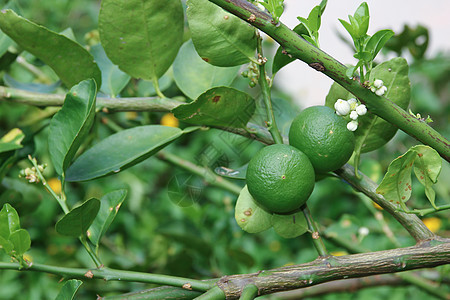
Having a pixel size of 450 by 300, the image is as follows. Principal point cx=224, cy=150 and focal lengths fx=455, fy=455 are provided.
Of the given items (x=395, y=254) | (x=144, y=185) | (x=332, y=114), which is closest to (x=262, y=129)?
(x=332, y=114)

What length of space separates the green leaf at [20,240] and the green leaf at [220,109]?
9.4 inches

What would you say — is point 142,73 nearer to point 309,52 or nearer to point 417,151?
point 309,52

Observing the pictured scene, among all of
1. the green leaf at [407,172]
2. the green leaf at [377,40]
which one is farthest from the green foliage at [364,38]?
the green leaf at [407,172]

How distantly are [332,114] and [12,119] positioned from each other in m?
1.30

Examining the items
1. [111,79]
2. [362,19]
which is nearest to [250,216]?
[362,19]

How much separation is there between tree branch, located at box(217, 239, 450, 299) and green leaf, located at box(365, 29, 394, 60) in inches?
9.1

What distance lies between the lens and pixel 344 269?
1.75ft

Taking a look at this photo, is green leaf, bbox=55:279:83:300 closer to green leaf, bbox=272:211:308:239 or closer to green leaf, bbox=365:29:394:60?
green leaf, bbox=272:211:308:239

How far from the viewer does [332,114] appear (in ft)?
1.83

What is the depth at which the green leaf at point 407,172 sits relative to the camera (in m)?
0.50

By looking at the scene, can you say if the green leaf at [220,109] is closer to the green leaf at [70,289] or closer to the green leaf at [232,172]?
the green leaf at [232,172]

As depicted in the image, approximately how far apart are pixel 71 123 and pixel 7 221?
15cm

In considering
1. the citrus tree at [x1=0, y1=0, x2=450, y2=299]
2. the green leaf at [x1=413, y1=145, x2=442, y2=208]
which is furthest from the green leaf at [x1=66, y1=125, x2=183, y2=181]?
the green leaf at [x1=413, y1=145, x2=442, y2=208]

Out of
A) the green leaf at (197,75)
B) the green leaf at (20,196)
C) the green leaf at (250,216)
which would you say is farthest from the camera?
the green leaf at (20,196)
